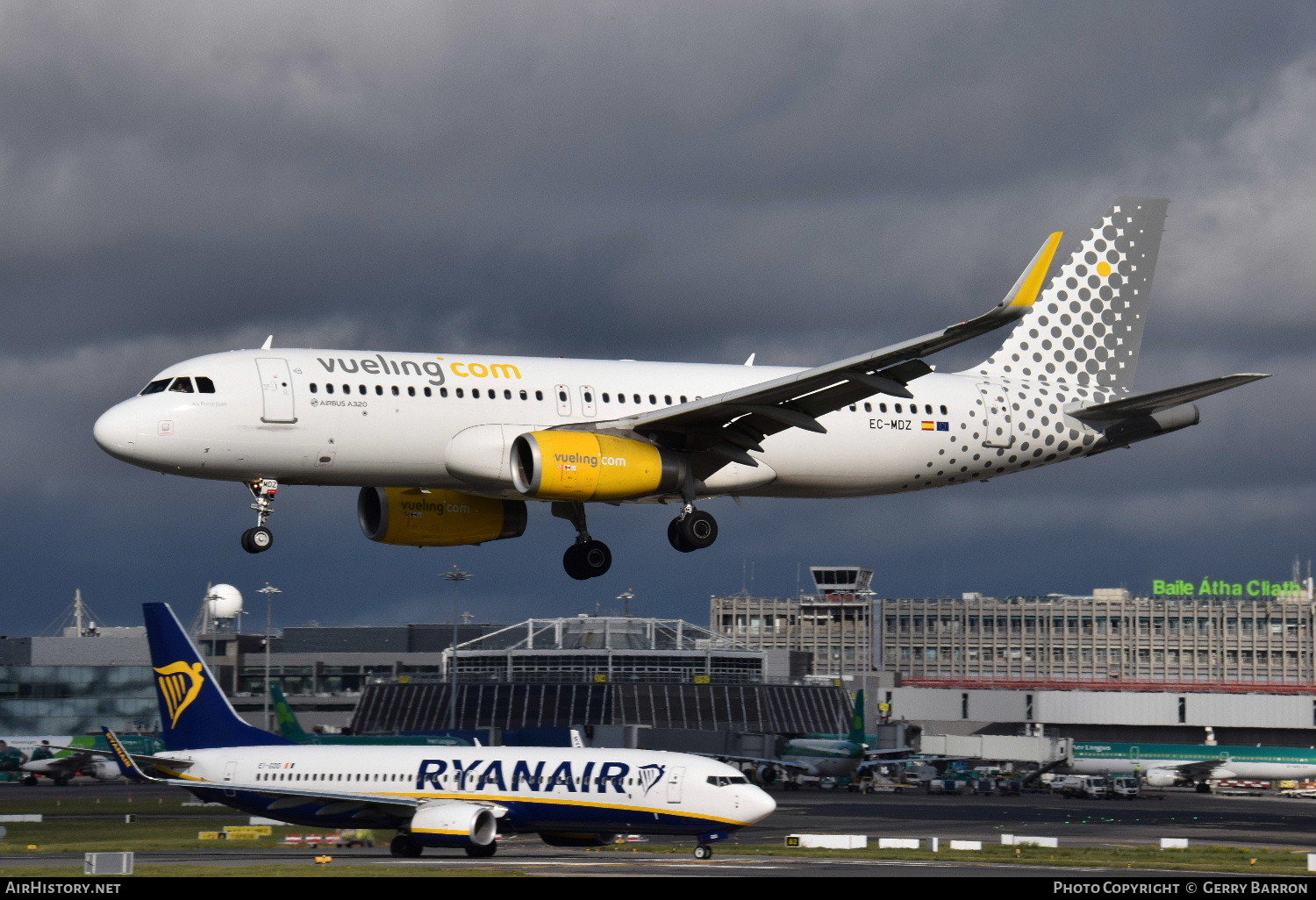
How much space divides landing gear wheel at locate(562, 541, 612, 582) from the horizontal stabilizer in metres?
15.9

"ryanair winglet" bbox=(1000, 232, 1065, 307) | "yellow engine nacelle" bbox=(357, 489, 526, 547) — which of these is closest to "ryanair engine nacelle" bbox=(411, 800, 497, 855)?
"yellow engine nacelle" bbox=(357, 489, 526, 547)

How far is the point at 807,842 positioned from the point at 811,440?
26.5 metres

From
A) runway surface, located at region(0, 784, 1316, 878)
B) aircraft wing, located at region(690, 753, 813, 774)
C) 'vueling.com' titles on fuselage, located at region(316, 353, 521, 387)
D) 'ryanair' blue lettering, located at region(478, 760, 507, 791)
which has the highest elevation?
'vueling.com' titles on fuselage, located at region(316, 353, 521, 387)

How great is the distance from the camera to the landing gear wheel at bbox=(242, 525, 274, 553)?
1607 inches

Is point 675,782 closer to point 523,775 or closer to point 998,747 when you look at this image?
point 523,775

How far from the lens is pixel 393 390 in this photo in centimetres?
4184

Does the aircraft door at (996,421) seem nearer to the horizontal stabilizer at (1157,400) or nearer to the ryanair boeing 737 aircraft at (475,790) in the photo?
the horizontal stabilizer at (1157,400)

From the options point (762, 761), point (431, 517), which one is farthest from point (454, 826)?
point (762, 761)

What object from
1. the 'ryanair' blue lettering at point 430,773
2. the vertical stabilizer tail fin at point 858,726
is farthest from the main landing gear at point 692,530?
the vertical stabilizer tail fin at point 858,726

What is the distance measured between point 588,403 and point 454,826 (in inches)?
784

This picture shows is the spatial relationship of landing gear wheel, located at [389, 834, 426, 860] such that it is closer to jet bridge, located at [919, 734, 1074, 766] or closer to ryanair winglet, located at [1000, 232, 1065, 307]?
ryanair winglet, located at [1000, 232, 1065, 307]

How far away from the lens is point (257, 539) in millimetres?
40938

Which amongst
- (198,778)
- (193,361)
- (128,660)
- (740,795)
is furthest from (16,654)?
(193,361)
